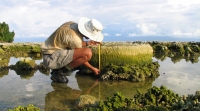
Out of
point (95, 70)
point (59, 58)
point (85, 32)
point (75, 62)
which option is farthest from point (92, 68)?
point (85, 32)

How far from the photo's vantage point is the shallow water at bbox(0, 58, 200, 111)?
4.94 m

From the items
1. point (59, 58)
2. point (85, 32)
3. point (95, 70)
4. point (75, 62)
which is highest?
point (85, 32)

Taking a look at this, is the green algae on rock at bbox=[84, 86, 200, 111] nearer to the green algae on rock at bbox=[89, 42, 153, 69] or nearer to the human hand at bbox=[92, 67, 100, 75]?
the human hand at bbox=[92, 67, 100, 75]

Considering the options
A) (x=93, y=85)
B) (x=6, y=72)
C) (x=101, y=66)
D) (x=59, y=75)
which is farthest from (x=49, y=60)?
(x=6, y=72)

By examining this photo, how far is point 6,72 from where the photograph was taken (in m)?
8.30

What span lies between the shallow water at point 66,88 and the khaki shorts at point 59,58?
523 millimetres

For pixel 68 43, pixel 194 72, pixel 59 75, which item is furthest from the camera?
pixel 194 72

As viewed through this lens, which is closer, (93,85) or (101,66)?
(93,85)

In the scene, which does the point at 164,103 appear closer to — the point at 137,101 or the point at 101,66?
the point at 137,101

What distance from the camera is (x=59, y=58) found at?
20.3ft

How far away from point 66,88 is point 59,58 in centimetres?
74

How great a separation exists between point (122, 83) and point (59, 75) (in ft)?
5.25

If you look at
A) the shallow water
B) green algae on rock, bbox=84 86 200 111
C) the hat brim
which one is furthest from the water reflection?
the hat brim

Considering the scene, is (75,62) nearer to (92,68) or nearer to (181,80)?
(92,68)
